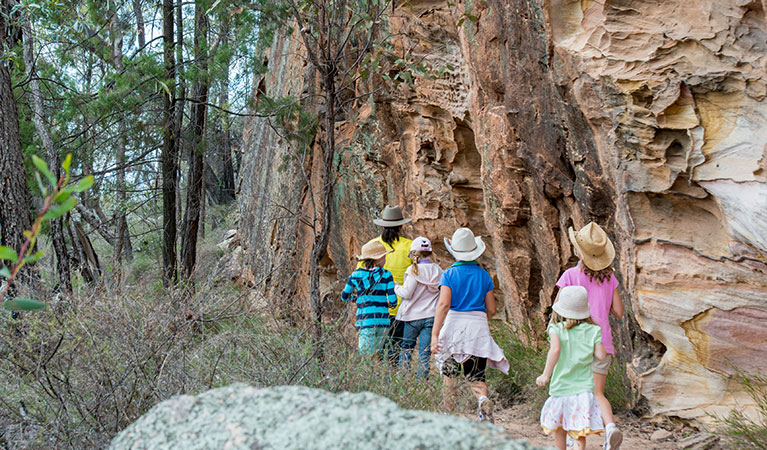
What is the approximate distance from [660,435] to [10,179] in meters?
6.59

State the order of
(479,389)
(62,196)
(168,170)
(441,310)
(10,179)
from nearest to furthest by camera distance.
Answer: (62,196) → (479,389) → (441,310) → (10,179) → (168,170)

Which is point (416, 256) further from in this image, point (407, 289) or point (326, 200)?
point (326, 200)

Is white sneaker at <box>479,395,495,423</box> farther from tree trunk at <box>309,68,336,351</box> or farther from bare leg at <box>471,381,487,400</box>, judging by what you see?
tree trunk at <box>309,68,336,351</box>

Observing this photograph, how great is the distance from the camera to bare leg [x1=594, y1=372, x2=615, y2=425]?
14.7 feet

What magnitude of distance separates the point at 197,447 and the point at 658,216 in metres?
4.36

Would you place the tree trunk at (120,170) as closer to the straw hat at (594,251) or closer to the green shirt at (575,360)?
the straw hat at (594,251)

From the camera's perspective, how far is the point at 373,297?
19.6 ft

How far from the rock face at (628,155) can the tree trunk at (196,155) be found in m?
3.63

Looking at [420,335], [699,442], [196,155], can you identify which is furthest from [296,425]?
[196,155]

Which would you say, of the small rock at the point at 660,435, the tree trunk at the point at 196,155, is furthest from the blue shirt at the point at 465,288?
the tree trunk at the point at 196,155

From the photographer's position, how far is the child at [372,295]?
19.5ft

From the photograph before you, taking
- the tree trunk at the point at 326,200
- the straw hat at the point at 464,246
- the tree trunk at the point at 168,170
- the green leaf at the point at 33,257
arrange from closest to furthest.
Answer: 1. the green leaf at the point at 33,257
2. the straw hat at the point at 464,246
3. the tree trunk at the point at 326,200
4. the tree trunk at the point at 168,170

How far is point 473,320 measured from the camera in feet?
17.6

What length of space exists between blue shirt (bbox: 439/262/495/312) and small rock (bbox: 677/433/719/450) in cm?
171
